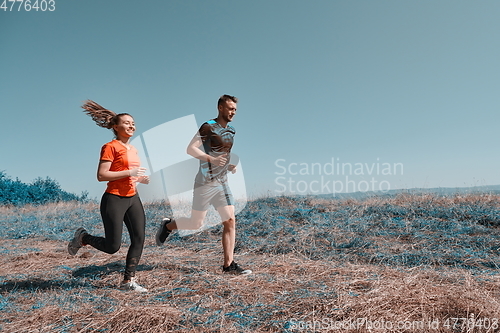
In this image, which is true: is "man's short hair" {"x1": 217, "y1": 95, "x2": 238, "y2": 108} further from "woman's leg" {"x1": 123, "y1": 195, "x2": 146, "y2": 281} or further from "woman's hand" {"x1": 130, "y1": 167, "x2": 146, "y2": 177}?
"woman's leg" {"x1": 123, "y1": 195, "x2": 146, "y2": 281}

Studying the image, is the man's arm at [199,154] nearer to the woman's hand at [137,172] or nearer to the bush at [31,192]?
the woman's hand at [137,172]

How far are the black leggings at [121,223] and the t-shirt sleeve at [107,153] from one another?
379 millimetres

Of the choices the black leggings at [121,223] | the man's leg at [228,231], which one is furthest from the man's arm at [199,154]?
the black leggings at [121,223]

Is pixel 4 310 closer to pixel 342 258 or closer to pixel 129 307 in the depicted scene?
pixel 129 307

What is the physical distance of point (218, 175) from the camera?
419 cm

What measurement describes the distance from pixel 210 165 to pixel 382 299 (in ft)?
7.92

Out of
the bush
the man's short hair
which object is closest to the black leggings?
the man's short hair

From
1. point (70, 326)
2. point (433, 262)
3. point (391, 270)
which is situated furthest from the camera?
point (433, 262)

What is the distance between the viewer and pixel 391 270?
4.12 meters

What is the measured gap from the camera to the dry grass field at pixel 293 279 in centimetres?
247

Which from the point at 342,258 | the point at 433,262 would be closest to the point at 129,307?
the point at 342,258

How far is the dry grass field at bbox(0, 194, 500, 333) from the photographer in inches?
97.1

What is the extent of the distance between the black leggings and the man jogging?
2.73ft

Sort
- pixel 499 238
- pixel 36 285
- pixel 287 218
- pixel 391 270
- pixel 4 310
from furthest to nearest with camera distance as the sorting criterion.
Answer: pixel 287 218 → pixel 499 238 → pixel 391 270 → pixel 36 285 → pixel 4 310
